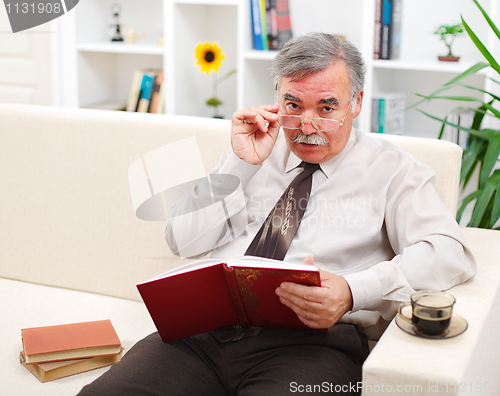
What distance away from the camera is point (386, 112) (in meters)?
2.44

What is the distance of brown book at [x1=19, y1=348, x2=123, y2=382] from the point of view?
4.28 feet

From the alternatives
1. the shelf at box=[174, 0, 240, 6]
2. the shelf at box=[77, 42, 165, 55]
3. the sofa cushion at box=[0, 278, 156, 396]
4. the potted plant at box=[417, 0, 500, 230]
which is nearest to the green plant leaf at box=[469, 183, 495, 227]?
the potted plant at box=[417, 0, 500, 230]

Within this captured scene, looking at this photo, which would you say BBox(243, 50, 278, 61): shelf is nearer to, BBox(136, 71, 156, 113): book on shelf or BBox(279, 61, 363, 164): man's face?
BBox(136, 71, 156, 113): book on shelf

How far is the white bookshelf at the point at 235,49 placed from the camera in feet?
7.98

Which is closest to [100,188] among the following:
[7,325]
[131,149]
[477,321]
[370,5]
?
[131,149]

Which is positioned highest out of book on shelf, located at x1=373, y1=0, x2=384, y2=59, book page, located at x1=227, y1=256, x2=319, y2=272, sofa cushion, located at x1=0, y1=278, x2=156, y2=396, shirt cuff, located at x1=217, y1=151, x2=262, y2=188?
book on shelf, located at x1=373, y1=0, x2=384, y2=59

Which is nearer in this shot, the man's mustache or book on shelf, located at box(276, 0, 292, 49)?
the man's mustache

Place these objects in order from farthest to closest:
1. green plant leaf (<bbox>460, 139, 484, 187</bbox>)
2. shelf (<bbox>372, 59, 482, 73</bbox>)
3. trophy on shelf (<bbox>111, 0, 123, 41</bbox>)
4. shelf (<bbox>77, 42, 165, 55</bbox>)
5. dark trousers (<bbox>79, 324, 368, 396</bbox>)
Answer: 1. trophy on shelf (<bbox>111, 0, 123, 41</bbox>)
2. shelf (<bbox>77, 42, 165, 55</bbox>)
3. shelf (<bbox>372, 59, 482, 73</bbox>)
4. green plant leaf (<bbox>460, 139, 484, 187</bbox>)
5. dark trousers (<bbox>79, 324, 368, 396</bbox>)

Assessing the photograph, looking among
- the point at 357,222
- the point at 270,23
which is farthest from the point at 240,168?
the point at 270,23

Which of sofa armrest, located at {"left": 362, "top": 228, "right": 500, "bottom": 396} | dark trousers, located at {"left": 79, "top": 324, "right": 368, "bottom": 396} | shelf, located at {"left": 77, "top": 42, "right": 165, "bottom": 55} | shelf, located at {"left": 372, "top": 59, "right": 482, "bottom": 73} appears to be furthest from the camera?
shelf, located at {"left": 77, "top": 42, "right": 165, "bottom": 55}

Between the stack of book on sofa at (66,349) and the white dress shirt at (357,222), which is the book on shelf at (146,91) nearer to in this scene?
the white dress shirt at (357,222)

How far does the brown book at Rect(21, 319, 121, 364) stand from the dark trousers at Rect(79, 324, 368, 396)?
0.12m

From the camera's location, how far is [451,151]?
144 cm

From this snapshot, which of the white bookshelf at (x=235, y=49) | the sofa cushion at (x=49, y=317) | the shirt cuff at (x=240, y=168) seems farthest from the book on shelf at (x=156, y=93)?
the shirt cuff at (x=240, y=168)
